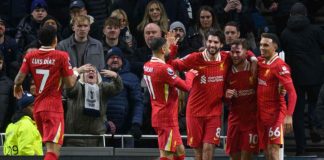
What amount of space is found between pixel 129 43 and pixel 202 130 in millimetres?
3124

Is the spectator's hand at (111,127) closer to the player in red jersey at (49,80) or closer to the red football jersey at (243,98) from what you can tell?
the player in red jersey at (49,80)

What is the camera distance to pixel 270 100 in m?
21.0

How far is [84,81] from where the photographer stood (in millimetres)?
22328

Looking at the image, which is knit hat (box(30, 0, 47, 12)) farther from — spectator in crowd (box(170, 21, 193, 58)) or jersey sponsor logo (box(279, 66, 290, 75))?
jersey sponsor logo (box(279, 66, 290, 75))

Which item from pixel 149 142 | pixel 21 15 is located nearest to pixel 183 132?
pixel 149 142

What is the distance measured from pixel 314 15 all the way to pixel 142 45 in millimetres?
3521

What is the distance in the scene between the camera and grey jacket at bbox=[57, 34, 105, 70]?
22828 mm

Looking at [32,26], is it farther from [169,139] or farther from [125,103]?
[169,139]

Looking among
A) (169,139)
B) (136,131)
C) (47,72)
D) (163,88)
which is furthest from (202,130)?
(47,72)

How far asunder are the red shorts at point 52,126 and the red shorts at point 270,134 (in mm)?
2854

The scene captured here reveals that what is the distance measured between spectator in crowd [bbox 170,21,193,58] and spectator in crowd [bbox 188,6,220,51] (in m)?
0.14

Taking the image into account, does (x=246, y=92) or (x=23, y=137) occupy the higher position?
(x=246, y=92)

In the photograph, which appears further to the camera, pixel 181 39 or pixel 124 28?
pixel 124 28

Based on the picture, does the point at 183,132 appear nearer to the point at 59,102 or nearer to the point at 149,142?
the point at 149,142
